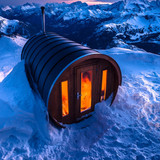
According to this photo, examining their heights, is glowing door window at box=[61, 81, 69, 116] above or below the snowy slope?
above

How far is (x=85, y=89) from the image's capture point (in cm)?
455

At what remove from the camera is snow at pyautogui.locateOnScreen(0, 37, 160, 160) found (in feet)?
11.1

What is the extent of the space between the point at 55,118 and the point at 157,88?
5.30 m

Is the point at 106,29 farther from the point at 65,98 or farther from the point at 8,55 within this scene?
the point at 65,98

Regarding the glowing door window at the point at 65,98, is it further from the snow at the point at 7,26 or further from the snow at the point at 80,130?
the snow at the point at 7,26

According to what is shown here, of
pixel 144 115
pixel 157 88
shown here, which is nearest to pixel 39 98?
pixel 144 115

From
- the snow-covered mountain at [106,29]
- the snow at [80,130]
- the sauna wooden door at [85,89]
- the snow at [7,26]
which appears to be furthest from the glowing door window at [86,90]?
the snow at [7,26]

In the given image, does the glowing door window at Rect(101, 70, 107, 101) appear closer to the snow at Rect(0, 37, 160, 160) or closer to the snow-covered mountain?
the snow at Rect(0, 37, 160, 160)

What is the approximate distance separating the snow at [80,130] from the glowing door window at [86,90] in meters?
0.43

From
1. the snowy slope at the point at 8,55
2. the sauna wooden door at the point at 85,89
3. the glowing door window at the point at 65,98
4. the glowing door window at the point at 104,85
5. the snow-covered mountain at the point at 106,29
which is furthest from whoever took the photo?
the snow-covered mountain at the point at 106,29

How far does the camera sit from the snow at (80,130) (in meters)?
3.40

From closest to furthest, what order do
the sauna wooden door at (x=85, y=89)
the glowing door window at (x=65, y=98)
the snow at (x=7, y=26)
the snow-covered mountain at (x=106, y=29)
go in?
the glowing door window at (x=65, y=98) < the sauna wooden door at (x=85, y=89) < the snow-covered mountain at (x=106, y=29) < the snow at (x=7, y=26)

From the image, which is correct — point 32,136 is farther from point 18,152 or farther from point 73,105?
point 73,105

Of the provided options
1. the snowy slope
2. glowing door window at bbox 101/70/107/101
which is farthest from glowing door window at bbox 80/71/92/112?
the snowy slope
